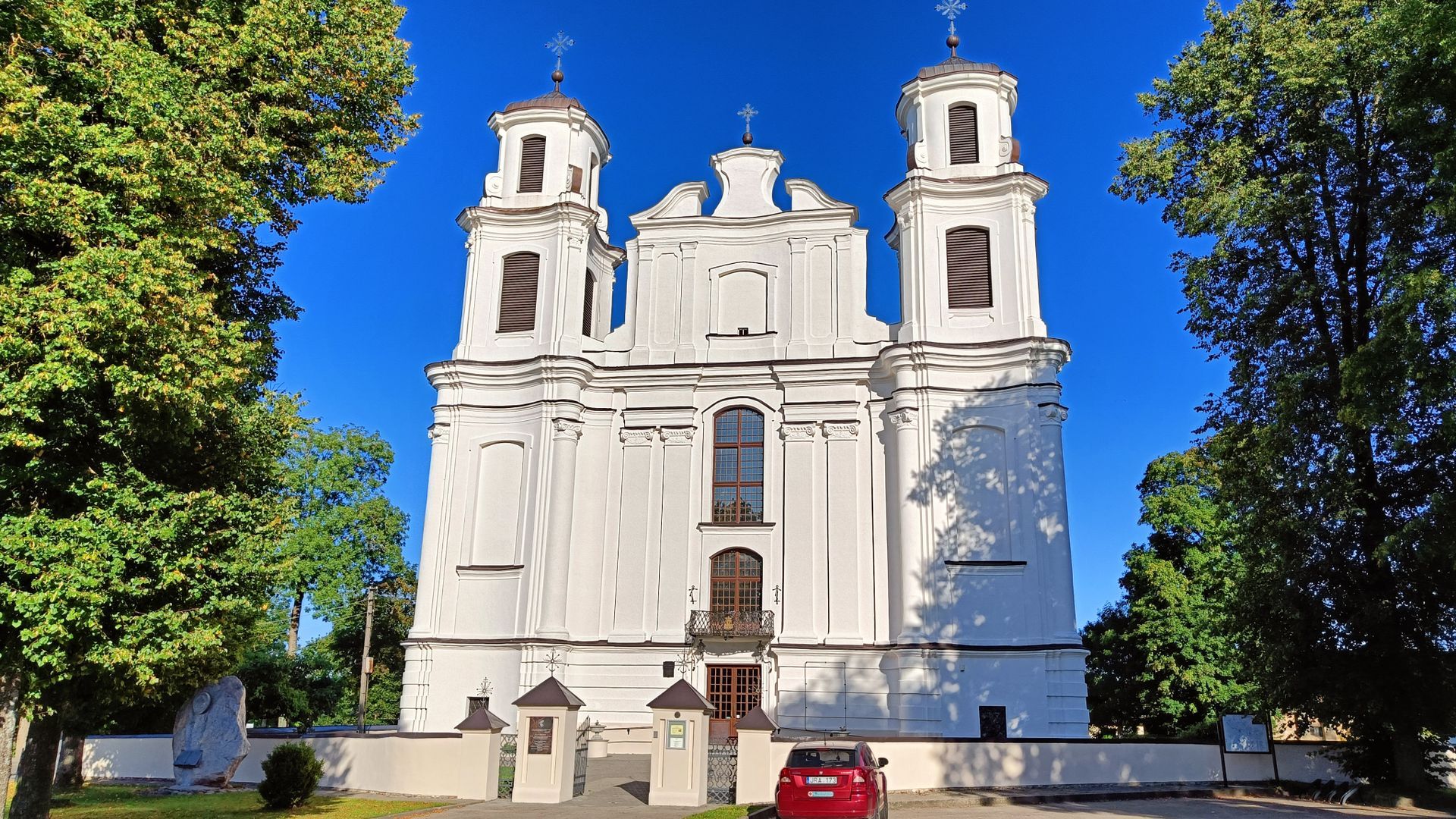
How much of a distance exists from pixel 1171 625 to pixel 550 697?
20525mm

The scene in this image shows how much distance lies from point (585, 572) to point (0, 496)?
1792 cm

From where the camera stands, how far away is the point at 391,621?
40469 millimetres

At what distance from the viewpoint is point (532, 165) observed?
103 ft

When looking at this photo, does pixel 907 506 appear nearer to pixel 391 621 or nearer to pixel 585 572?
pixel 585 572

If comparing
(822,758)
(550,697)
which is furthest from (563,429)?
(822,758)

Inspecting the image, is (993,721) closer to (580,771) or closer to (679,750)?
(679,750)

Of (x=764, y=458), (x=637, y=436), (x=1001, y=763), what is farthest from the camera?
(x=637, y=436)

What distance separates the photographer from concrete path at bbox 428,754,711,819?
15078mm

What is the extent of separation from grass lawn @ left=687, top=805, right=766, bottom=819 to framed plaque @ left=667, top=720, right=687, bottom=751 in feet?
3.91

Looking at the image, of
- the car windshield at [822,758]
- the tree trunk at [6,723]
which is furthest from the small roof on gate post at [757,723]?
the tree trunk at [6,723]

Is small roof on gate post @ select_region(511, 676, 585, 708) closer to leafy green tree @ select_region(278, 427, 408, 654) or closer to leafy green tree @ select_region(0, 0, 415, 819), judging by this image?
leafy green tree @ select_region(0, 0, 415, 819)

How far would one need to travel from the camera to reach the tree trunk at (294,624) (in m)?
38.0

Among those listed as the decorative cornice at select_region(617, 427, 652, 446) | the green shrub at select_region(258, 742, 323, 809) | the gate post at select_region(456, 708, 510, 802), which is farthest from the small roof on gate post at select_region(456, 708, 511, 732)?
the decorative cornice at select_region(617, 427, 652, 446)

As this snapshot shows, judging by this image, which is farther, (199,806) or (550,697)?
(550,697)
